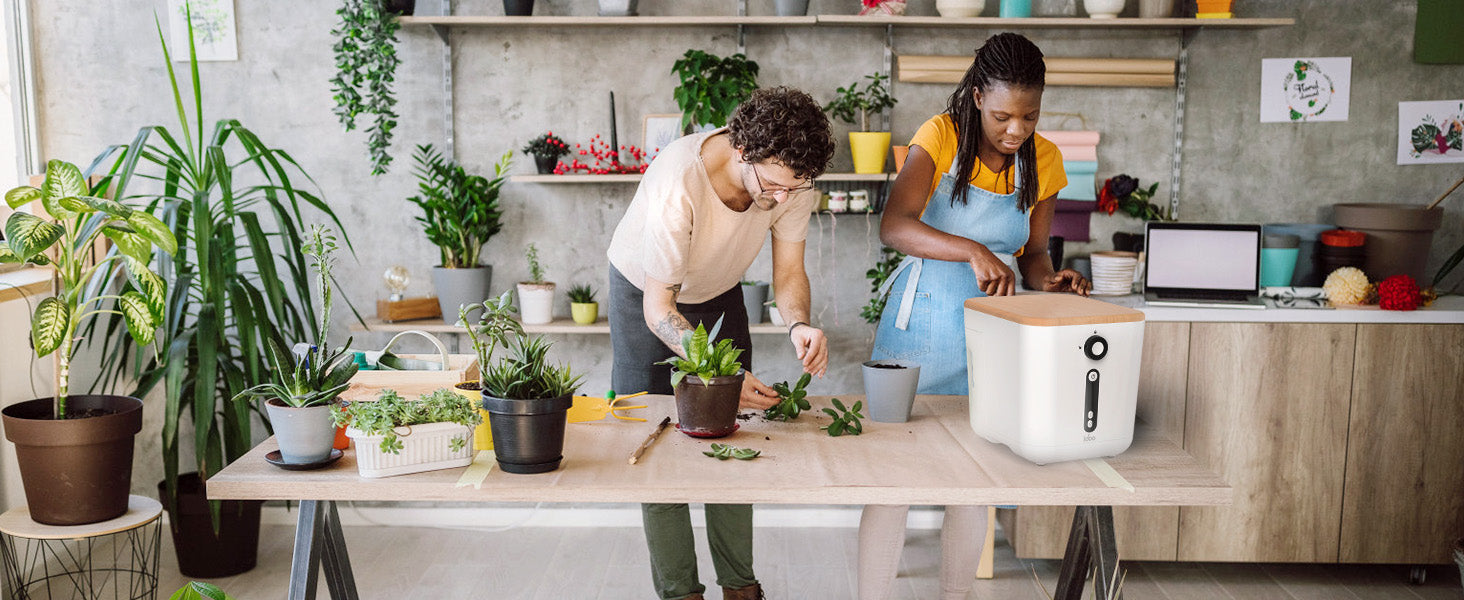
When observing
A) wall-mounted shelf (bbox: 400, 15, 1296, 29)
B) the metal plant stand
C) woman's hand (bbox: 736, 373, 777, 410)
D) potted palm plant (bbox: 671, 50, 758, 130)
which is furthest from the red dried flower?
the metal plant stand

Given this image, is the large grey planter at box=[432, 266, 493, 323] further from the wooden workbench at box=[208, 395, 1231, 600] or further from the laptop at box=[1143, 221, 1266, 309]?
the laptop at box=[1143, 221, 1266, 309]

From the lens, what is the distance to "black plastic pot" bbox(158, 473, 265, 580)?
3.06 m

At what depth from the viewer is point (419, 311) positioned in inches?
135

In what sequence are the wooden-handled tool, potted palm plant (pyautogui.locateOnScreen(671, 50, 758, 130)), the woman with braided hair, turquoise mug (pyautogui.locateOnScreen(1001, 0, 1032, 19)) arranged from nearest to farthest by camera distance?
1. the wooden-handled tool
2. the woman with braided hair
3. potted palm plant (pyautogui.locateOnScreen(671, 50, 758, 130))
4. turquoise mug (pyautogui.locateOnScreen(1001, 0, 1032, 19))

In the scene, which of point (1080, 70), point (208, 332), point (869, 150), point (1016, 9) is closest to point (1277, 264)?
→ point (1080, 70)

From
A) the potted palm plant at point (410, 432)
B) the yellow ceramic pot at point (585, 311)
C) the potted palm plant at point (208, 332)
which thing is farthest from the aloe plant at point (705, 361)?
the yellow ceramic pot at point (585, 311)

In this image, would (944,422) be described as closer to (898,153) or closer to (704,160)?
(704,160)

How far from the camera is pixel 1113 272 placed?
10.5 feet

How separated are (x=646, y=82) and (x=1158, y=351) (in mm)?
1824

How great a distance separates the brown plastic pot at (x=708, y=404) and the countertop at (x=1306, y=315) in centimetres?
168

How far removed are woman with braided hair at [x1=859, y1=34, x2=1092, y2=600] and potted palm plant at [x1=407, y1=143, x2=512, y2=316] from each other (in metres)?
1.49

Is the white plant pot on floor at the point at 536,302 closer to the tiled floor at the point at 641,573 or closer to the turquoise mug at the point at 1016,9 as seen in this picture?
the tiled floor at the point at 641,573

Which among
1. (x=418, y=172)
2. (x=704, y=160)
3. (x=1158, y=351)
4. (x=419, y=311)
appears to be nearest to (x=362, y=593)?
(x=419, y=311)

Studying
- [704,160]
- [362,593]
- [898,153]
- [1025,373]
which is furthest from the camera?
[898,153]
